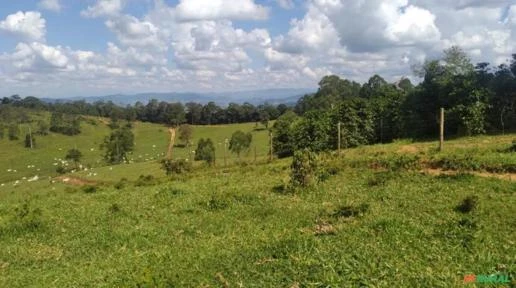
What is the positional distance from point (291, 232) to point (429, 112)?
4021 cm

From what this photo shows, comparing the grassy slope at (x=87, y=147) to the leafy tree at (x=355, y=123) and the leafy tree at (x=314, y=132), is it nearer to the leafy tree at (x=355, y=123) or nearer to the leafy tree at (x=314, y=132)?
the leafy tree at (x=314, y=132)

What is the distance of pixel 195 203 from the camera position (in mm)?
17328

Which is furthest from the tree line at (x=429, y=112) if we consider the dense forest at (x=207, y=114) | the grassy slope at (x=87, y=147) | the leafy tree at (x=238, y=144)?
the dense forest at (x=207, y=114)

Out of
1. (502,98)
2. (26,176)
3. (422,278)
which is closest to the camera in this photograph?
(422,278)

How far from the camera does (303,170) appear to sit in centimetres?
1788

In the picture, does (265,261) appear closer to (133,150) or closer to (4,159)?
(133,150)

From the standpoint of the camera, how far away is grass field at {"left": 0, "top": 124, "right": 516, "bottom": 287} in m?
8.11

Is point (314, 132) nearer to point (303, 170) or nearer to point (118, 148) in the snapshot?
point (303, 170)

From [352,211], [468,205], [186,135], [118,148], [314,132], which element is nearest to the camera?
[468,205]

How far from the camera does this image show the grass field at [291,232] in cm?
811

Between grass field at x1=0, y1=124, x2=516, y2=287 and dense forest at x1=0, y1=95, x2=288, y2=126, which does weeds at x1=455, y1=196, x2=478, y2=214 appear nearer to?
grass field at x1=0, y1=124, x2=516, y2=287

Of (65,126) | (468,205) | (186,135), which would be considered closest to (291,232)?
(468,205)

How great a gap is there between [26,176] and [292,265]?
11355cm

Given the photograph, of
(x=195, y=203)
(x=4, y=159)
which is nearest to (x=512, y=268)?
(x=195, y=203)
